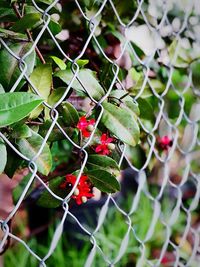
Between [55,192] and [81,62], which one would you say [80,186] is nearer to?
[55,192]

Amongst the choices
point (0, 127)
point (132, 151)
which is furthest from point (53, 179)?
point (132, 151)

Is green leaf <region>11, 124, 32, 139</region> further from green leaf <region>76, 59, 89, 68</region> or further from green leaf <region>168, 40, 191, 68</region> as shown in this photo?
green leaf <region>168, 40, 191, 68</region>

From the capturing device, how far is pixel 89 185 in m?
0.80

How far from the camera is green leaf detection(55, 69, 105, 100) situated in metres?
0.77

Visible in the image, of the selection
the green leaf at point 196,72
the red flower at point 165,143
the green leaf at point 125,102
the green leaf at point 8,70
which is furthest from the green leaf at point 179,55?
the green leaf at point 8,70

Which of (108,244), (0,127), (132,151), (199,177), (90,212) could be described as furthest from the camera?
(90,212)

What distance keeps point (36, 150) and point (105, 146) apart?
5.9 inches

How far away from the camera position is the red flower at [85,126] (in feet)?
2.54

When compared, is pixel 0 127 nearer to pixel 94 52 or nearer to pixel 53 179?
pixel 53 179

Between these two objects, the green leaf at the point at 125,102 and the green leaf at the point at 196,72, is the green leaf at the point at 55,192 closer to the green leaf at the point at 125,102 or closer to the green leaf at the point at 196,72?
the green leaf at the point at 125,102

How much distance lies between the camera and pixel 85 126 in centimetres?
78

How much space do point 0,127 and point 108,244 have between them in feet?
3.98

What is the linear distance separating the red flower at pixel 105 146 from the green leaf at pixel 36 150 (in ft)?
0.40

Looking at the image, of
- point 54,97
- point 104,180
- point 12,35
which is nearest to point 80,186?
point 104,180
